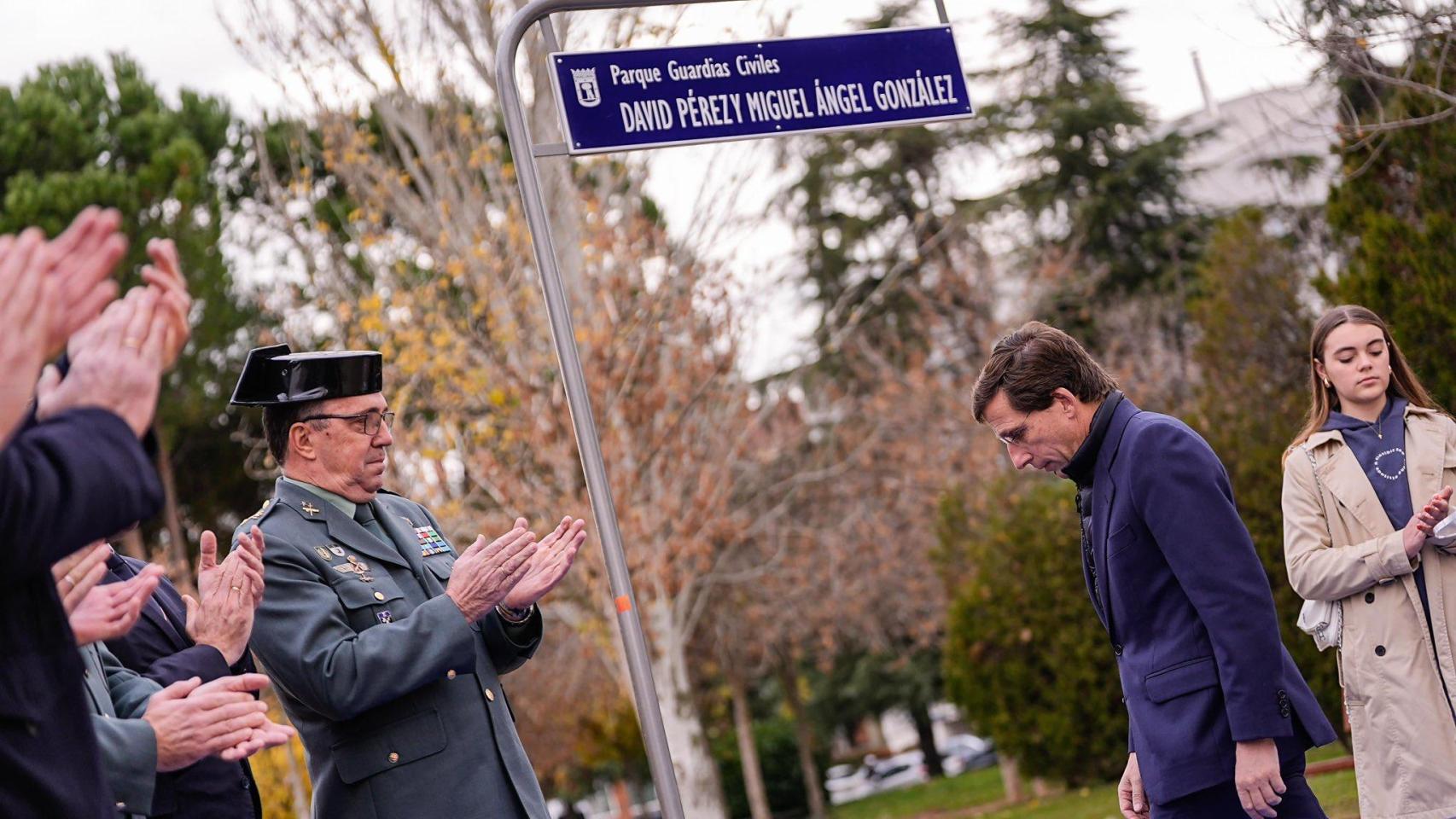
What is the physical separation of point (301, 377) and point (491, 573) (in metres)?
0.89

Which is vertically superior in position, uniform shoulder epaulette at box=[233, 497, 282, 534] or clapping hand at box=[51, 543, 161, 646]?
uniform shoulder epaulette at box=[233, 497, 282, 534]

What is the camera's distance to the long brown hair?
511 centimetres

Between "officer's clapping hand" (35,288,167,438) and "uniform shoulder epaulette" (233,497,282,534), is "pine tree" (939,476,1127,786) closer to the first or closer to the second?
"uniform shoulder epaulette" (233,497,282,534)

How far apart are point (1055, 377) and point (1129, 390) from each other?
18.7m

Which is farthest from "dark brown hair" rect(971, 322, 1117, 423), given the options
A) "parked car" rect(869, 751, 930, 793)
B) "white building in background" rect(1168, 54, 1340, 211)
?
"parked car" rect(869, 751, 930, 793)

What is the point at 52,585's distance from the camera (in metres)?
2.35

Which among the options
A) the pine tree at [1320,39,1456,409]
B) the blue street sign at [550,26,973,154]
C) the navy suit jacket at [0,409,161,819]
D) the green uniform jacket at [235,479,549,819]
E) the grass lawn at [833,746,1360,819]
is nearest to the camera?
the navy suit jacket at [0,409,161,819]

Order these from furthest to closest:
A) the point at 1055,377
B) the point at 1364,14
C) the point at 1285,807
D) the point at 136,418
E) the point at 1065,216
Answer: the point at 1065,216, the point at 1364,14, the point at 1055,377, the point at 1285,807, the point at 136,418

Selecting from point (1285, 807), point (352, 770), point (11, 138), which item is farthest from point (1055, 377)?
point (11, 138)

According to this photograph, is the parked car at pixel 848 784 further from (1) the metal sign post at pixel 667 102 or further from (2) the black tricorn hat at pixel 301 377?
(2) the black tricorn hat at pixel 301 377

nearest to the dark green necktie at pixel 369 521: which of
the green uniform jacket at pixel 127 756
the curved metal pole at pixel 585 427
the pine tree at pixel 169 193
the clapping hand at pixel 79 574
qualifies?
the curved metal pole at pixel 585 427

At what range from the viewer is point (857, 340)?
27906 mm

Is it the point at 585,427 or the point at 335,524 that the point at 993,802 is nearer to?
the point at 585,427

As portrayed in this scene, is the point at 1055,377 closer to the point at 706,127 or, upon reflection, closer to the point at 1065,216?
the point at 706,127
